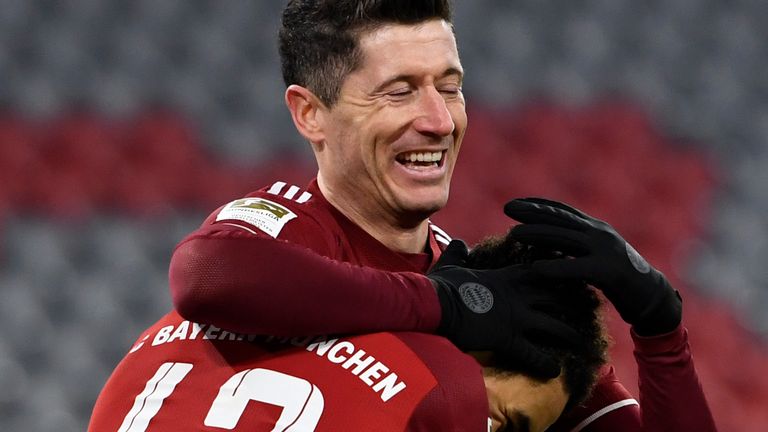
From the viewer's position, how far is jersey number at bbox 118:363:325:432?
1060 millimetres

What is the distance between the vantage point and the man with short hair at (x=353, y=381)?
1044 millimetres

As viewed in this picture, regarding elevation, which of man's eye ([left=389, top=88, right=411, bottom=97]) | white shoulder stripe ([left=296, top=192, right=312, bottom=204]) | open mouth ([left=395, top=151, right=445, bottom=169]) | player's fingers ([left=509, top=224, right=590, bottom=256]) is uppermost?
man's eye ([left=389, top=88, right=411, bottom=97])

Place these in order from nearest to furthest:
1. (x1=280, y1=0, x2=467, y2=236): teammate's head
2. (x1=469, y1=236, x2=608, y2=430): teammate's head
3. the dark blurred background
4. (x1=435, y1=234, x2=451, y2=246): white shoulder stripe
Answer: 1. (x1=469, y1=236, x2=608, y2=430): teammate's head
2. (x1=280, y1=0, x2=467, y2=236): teammate's head
3. (x1=435, y1=234, x2=451, y2=246): white shoulder stripe
4. the dark blurred background

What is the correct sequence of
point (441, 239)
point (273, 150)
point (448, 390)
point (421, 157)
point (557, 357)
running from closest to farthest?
point (448, 390), point (557, 357), point (421, 157), point (441, 239), point (273, 150)

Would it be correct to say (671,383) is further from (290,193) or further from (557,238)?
(290,193)

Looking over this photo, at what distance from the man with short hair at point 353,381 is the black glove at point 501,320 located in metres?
0.01

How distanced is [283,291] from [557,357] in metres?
0.28

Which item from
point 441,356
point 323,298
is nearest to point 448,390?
point 441,356

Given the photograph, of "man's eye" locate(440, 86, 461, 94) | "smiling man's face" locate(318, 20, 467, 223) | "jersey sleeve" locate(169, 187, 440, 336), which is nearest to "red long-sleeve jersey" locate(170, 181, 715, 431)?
"jersey sleeve" locate(169, 187, 440, 336)

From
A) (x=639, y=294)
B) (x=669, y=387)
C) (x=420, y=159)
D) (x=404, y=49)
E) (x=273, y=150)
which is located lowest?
(x=273, y=150)

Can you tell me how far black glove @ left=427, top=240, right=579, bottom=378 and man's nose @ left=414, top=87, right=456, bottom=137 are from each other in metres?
0.17

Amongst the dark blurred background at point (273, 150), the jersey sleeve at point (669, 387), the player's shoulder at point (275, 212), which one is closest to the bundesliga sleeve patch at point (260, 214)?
the player's shoulder at point (275, 212)

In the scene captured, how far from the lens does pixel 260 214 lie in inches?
46.1

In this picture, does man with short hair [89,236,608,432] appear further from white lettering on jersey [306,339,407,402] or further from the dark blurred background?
the dark blurred background
